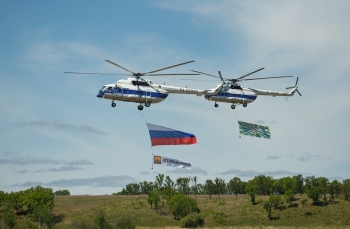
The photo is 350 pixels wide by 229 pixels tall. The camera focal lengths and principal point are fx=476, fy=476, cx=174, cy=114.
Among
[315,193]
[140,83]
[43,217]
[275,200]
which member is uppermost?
[140,83]

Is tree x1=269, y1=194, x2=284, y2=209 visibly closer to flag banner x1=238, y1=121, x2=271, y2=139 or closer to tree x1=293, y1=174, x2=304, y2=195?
tree x1=293, y1=174, x2=304, y2=195

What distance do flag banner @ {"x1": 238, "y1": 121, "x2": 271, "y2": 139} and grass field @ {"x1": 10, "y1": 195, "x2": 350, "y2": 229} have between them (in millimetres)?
51738

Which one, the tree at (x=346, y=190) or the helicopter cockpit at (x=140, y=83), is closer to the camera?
the helicopter cockpit at (x=140, y=83)

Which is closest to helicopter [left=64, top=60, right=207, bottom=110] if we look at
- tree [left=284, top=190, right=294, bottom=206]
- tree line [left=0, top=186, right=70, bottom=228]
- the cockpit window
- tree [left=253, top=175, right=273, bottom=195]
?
the cockpit window

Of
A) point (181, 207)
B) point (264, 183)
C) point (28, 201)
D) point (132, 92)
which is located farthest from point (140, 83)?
point (264, 183)

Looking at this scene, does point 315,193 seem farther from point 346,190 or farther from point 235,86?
point 235,86

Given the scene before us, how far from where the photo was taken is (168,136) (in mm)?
54344

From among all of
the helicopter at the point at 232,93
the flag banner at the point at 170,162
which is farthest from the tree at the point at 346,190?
the flag banner at the point at 170,162

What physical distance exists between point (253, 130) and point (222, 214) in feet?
219

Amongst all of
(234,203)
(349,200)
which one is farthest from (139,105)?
(349,200)

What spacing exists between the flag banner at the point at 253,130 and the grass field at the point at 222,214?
51.7 m

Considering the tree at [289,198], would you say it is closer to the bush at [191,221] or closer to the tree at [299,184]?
the tree at [299,184]

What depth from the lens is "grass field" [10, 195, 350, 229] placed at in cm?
11444

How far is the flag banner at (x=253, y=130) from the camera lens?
61628 mm
